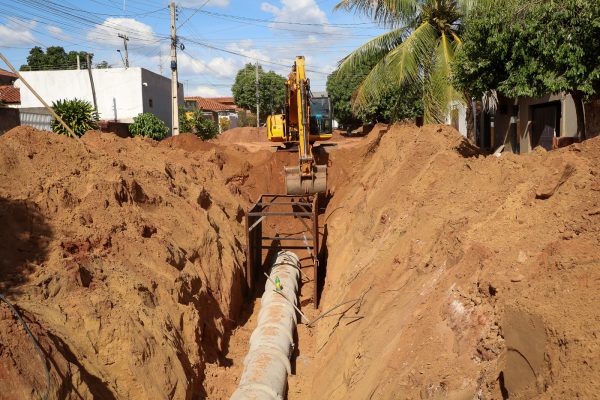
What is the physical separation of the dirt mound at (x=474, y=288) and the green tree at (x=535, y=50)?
246 centimetres

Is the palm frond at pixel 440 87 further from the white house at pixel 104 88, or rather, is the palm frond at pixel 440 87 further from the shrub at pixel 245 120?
the shrub at pixel 245 120

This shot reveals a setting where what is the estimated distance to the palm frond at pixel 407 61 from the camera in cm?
1709

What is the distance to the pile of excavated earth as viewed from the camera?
5.56 m

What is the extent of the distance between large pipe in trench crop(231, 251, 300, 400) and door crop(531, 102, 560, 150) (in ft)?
49.3

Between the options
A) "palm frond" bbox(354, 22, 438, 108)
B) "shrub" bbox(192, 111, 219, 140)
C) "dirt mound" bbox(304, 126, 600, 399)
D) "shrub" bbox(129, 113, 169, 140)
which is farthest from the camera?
"shrub" bbox(192, 111, 219, 140)

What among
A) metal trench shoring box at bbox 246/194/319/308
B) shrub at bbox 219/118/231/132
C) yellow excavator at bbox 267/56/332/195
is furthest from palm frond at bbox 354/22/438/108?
shrub at bbox 219/118/231/132

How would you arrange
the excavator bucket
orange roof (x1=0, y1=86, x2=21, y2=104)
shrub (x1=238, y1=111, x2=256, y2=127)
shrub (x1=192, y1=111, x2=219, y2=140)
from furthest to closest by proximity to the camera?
1. shrub (x1=238, y1=111, x2=256, y2=127)
2. orange roof (x1=0, y1=86, x2=21, y2=104)
3. shrub (x1=192, y1=111, x2=219, y2=140)
4. the excavator bucket

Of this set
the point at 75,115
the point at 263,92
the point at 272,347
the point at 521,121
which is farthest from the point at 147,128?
the point at 263,92

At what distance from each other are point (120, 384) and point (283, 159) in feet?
54.2

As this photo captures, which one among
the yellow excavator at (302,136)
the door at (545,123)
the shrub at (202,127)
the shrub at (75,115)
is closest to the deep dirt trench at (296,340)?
the yellow excavator at (302,136)

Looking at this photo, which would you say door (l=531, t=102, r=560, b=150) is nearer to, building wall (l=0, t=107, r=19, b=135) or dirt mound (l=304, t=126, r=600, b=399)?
dirt mound (l=304, t=126, r=600, b=399)

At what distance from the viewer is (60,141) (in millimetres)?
12094

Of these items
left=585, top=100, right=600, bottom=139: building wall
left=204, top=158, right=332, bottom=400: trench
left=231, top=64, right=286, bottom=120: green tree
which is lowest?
left=204, top=158, right=332, bottom=400: trench

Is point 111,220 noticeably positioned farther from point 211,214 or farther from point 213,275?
point 211,214
